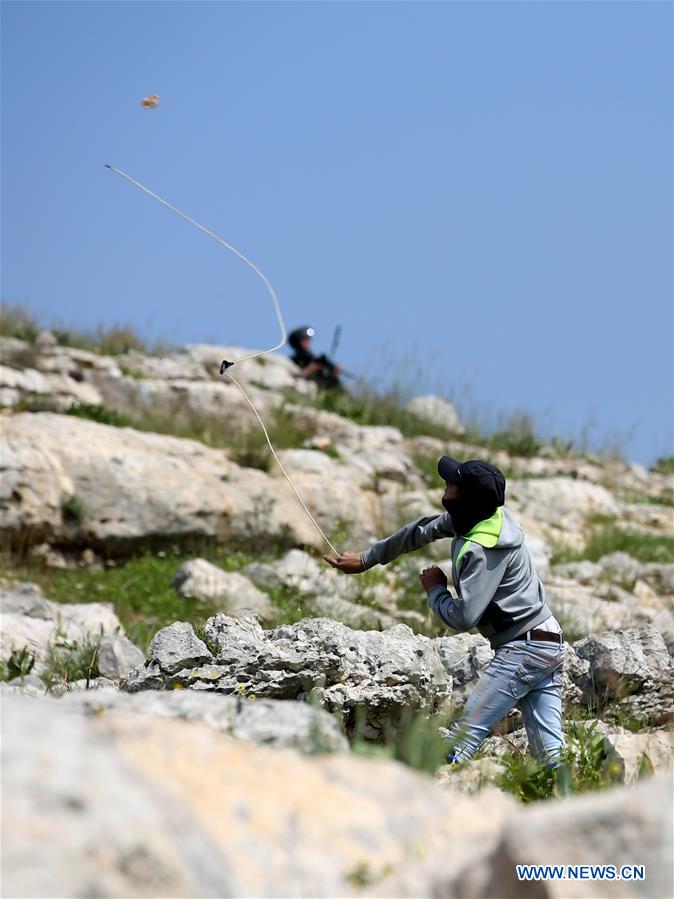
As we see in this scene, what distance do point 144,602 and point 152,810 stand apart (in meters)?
8.45

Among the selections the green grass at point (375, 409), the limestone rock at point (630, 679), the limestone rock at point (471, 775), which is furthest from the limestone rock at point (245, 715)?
the green grass at point (375, 409)

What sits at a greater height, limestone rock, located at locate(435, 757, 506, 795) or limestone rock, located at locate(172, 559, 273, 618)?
limestone rock, located at locate(435, 757, 506, 795)

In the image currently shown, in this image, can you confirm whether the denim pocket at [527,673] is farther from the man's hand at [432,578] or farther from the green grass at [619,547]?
the green grass at [619,547]

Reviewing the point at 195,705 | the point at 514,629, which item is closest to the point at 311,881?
the point at 195,705

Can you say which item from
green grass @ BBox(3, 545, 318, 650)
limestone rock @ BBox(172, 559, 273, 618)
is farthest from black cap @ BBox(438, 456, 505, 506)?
limestone rock @ BBox(172, 559, 273, 618)

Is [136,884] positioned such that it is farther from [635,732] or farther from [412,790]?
[635,732]

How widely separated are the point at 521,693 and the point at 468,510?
949mm

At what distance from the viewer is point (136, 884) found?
6.96ft

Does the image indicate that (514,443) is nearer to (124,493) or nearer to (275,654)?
(124,493)

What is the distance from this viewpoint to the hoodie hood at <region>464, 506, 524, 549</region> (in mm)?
5406

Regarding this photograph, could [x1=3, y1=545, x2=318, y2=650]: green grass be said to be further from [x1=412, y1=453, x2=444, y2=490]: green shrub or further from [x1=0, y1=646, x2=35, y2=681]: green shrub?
[x1=412, y1=453, x2=444, y2=490]: green shrub

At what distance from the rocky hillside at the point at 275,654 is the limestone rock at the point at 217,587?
27 millimetres

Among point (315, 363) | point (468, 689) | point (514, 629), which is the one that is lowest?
point (315, 363)

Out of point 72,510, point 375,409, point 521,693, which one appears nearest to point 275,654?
point 521,693
